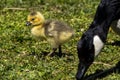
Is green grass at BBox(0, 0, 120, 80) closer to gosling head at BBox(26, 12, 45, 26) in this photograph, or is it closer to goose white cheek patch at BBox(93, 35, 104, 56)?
gosling head at BBox(26, 12, 45, 26)

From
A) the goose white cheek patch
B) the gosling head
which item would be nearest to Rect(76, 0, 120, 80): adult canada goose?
the goose white cheek patch

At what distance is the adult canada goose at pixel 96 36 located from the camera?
5742 millimetres

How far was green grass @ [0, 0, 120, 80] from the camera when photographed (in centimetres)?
645

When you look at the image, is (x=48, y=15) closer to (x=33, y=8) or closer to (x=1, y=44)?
(x=33, y=8)

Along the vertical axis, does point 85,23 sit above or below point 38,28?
below

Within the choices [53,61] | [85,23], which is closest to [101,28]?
[53,61]

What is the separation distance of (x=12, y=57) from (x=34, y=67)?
0.56 metres

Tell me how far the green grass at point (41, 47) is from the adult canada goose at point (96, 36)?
523mm

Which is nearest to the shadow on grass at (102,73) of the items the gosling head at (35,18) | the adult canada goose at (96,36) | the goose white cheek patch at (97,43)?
the adult canada goose at (96,36)

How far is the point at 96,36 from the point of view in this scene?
5867 millimetres

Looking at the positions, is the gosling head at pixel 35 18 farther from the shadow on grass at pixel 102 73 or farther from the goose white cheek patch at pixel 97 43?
the goose white cheek patch at pixel 97 43

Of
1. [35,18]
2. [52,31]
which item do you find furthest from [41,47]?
[52,31]

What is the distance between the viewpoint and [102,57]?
23.5 feet

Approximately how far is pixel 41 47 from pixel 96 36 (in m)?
1.80
